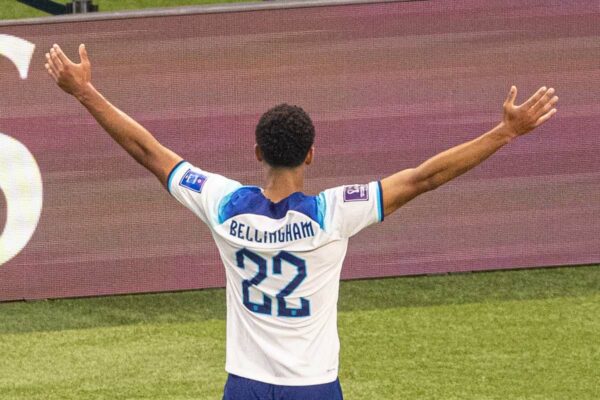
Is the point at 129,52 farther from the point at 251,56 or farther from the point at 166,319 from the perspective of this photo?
the point at 166,319

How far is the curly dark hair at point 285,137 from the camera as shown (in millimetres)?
4668

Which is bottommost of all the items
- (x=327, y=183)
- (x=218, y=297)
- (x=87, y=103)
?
(x=218, y=297)

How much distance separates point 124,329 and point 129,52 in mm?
1894

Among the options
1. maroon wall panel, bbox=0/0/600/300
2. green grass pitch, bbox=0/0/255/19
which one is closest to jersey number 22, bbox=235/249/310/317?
maroon wall panel, bbox=0/0/600/300

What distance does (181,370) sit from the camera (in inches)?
331

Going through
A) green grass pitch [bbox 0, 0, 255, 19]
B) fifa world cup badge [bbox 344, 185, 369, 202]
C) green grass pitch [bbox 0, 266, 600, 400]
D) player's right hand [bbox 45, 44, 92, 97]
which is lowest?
green grass pitch [bbox 0, 266, 600, 400]

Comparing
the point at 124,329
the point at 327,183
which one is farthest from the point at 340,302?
the point at 124,329

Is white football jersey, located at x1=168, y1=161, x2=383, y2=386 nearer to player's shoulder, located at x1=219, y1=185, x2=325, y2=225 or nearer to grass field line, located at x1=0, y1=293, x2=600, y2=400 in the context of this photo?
player's shoulder, located at x1=219, y1=185, x2=325, y2=225

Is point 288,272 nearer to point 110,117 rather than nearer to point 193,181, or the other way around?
point 193,181

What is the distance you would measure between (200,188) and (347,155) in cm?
512

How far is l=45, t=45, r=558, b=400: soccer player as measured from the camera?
4625 mm

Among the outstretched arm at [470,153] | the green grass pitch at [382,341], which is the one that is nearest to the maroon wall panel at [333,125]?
the green grass pitch at [382,341]

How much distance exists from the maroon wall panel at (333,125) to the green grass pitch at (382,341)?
183 mm

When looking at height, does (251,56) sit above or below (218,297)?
above
